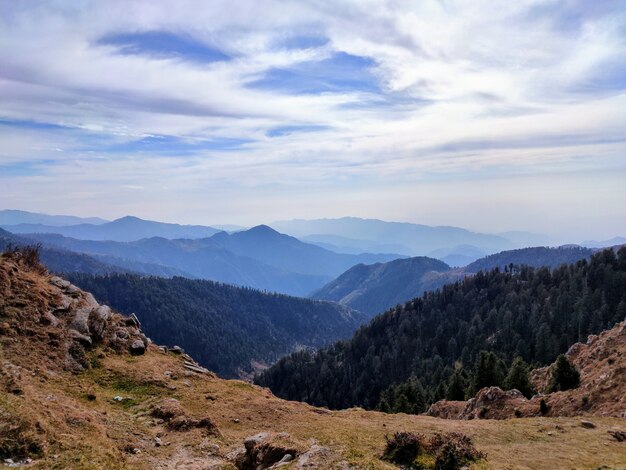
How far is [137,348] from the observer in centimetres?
4106

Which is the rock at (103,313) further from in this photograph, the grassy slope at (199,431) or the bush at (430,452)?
the bush at (430,452)

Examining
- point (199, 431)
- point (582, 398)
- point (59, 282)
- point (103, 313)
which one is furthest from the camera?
point (59, 282)

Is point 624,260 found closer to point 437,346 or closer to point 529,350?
point 529,350

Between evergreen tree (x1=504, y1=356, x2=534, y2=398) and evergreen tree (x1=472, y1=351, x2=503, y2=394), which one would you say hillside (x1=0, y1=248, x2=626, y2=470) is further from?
evergreen tree (x1=472, y1=351, x2=503, y2=394)

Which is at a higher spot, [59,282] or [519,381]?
[59,282]

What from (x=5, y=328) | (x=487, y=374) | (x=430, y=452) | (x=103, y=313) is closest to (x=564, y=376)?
(x=487, y=374)

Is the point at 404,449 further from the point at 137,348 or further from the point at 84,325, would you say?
the point at 84,325

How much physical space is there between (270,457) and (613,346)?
5050cm

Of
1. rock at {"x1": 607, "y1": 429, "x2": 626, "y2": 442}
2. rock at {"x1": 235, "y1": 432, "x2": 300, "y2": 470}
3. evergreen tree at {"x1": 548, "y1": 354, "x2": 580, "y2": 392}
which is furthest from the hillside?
evergreen tree at {"x1": 548, "y1": 354, "x2": 580, "y2": 392}

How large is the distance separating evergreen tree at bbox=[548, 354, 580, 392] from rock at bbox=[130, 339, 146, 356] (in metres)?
50.0

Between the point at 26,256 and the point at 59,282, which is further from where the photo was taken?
the point at 59,282

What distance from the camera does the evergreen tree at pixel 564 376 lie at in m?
49.2

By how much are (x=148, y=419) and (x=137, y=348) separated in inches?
582

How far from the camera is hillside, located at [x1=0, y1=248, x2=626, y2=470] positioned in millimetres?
20344
